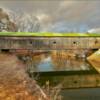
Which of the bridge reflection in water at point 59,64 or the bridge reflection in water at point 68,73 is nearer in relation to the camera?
the bridge reflection in water at point 68,73

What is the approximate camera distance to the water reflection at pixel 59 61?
69.4 feet

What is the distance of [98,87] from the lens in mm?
13859

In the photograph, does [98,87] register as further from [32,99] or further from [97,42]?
[97,42]

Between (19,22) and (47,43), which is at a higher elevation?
(19,22)

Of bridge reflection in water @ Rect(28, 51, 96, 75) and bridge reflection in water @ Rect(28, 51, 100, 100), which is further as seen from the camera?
bridge reflection in water @ Rect(28, 51, 96, 75)

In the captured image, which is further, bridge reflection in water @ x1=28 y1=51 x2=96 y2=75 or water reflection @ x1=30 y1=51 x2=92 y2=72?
water reflection @ x1=30 y1=51 x2=92 y2=72

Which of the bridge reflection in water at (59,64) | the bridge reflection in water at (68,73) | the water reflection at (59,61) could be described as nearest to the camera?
the bridge reflection in water at (68,73)

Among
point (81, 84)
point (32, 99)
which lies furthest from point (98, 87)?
point (32, 99)

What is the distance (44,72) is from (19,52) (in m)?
5.64

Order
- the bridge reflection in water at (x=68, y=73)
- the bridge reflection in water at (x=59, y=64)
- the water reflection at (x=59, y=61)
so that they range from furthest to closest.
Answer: the water reflection at (x=59, y=61) < the bridge reflection in water at (x=59, y=64) < the bridge reflection in water at (x=68, y=73)

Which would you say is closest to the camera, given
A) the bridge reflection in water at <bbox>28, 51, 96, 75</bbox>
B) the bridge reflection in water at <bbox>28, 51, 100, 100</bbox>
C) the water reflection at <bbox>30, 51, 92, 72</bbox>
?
the bridge reflection in water at <bbox>28, 51, 100, 100</bbox>

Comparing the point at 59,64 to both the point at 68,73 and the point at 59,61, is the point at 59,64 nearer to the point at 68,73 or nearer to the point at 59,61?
the point at 59,61

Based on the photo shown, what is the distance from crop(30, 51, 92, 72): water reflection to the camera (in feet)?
69.4

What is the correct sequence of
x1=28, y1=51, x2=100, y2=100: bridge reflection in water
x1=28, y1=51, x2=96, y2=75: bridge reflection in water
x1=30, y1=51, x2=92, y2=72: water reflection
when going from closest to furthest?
x1=28, y1=51, x2=100, y2=100: bridge reflection in water → x1=28, y1=51, x2=96, y2=75: bridge reflection in water → x1=30, y1=51, x2=92, y2=72: water reflection
